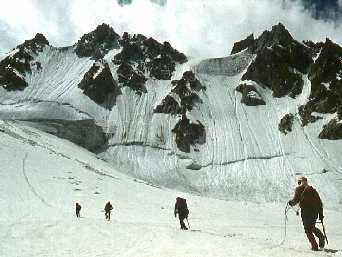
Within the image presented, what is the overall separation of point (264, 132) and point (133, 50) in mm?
47249

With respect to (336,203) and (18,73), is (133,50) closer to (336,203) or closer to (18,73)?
(18,73)

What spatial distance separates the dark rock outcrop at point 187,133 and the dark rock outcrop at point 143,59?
18951mm

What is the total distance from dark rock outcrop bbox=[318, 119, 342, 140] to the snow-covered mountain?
0.64ft

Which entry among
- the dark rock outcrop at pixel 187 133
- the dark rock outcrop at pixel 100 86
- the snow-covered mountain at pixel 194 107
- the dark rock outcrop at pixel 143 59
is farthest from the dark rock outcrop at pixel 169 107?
the dark rock outcrop at pixel 100 86

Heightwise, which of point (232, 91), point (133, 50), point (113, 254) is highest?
point (133, 50)

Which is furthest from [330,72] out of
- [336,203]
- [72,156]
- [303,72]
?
[72,156]

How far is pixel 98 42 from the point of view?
478ft

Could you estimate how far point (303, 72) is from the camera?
128 meters

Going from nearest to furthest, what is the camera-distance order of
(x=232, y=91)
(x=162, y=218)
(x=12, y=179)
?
(x=162, y=218) → (x=12, y=179) → (x=232, y=91)

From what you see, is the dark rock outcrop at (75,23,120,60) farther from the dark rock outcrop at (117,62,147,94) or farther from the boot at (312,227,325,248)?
the boot at (312,227,325,248)

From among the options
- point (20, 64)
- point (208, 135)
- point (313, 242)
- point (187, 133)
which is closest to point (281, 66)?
point (208, 135)

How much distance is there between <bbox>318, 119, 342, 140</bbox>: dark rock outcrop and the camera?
339 feet

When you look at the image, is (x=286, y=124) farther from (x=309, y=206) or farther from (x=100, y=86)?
(x=309, y=206)

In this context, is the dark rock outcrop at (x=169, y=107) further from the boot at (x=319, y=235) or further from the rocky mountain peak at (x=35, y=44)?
the boot at (x=319, y=235)
